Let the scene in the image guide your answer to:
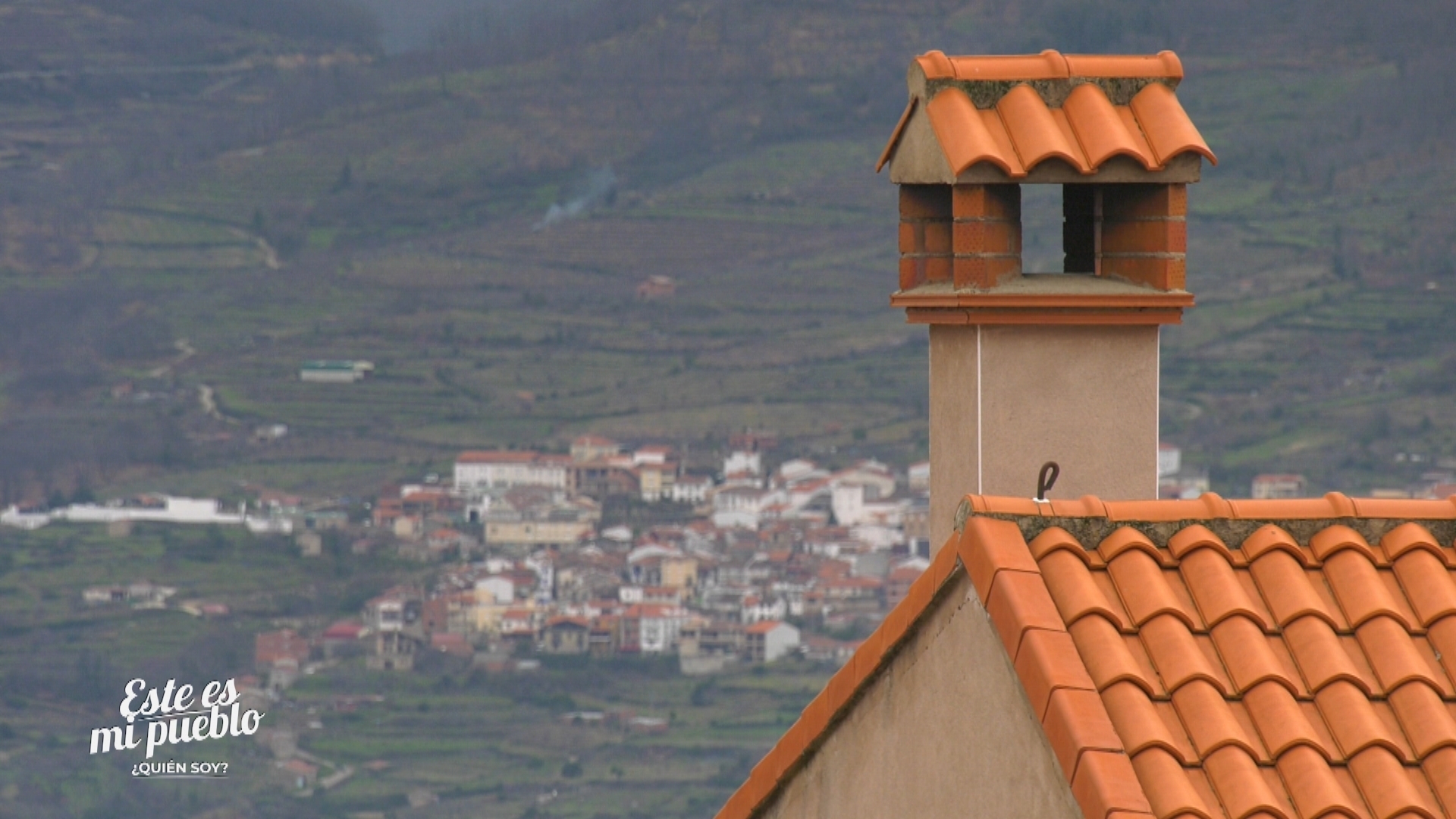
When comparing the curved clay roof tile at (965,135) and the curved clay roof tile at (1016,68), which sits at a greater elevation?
the curved clay roof tile at (1016,68)

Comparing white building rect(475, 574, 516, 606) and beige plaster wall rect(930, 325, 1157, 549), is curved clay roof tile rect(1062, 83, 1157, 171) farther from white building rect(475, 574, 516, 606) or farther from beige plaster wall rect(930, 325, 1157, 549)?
white building rect(475, 574, 516, 606)

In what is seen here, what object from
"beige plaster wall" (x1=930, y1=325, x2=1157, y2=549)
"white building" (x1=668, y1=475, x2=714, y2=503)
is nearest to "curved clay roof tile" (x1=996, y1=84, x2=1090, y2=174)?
"beige plaster wall" (x1=930, y1=325, x2=1157, y2=549)

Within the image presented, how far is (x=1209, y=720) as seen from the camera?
4359 mm

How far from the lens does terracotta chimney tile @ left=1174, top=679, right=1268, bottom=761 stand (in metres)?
4.32

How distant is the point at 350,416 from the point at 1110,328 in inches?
7245

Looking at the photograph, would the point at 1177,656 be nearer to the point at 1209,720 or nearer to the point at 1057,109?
the point at 1209,720

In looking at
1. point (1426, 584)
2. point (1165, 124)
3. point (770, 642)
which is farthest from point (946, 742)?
point (770, 642)

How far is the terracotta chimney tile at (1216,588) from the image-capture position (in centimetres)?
467

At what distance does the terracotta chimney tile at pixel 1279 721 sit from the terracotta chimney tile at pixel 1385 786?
0.06m

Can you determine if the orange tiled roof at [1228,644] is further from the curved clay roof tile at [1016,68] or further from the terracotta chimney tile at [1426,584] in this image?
the curved clay roof tile at [1016,68]

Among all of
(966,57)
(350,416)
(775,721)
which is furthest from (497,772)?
(966,57)

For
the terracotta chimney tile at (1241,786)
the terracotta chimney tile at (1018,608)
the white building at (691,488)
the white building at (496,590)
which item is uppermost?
the white building at (691,488)

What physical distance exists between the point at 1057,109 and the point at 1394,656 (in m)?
2.08

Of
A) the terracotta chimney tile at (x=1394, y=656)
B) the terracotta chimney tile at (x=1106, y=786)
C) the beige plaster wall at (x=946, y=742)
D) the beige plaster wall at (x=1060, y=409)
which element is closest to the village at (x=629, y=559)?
the beige plaster wall at (x=1060, y=409)
